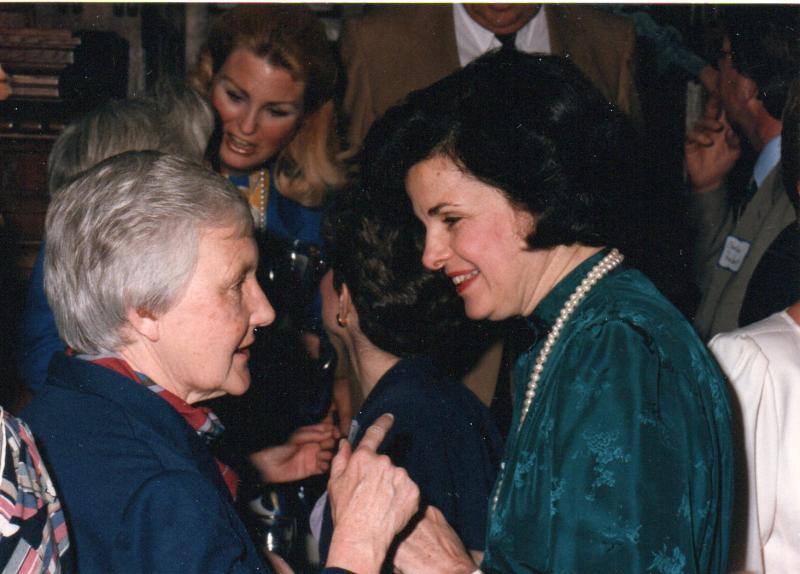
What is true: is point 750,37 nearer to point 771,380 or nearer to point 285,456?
point 771,380

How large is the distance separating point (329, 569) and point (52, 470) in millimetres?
439

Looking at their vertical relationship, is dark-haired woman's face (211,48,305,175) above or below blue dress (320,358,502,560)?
above

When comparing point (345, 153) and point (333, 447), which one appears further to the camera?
point (345, 153)

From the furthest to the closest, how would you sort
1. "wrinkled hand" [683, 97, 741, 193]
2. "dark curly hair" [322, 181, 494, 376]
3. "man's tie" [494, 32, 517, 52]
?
"wrinkled hand" [683, 97, 741, 193]
"man's tie" [494, 32, 517, 52]
"dark curly hair" [322, 181, 494, 376]

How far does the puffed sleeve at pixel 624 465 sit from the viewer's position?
1297 mm

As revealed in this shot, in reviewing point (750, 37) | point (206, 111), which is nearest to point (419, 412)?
point (206, 111)

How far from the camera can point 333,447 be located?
2.50 m

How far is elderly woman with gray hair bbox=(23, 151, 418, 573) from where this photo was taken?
133 cm

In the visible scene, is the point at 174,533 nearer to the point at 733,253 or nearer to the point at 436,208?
the point at 436,208

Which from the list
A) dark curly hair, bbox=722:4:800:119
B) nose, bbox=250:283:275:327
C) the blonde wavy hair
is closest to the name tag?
dark curly hair, bbox=722:4:800:119

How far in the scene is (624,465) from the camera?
51.1 inches

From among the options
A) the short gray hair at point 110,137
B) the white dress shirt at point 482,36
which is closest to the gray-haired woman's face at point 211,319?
the short gray hair at point 110,137

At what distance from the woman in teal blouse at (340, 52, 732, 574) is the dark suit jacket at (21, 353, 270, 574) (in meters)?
0.45

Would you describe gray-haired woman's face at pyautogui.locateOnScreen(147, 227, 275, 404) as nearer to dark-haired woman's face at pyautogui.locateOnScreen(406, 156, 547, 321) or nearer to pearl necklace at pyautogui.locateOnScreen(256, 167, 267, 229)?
dark-haired woman's face at pyautogui.locateOnScreen(406, 156, 547, 321)
